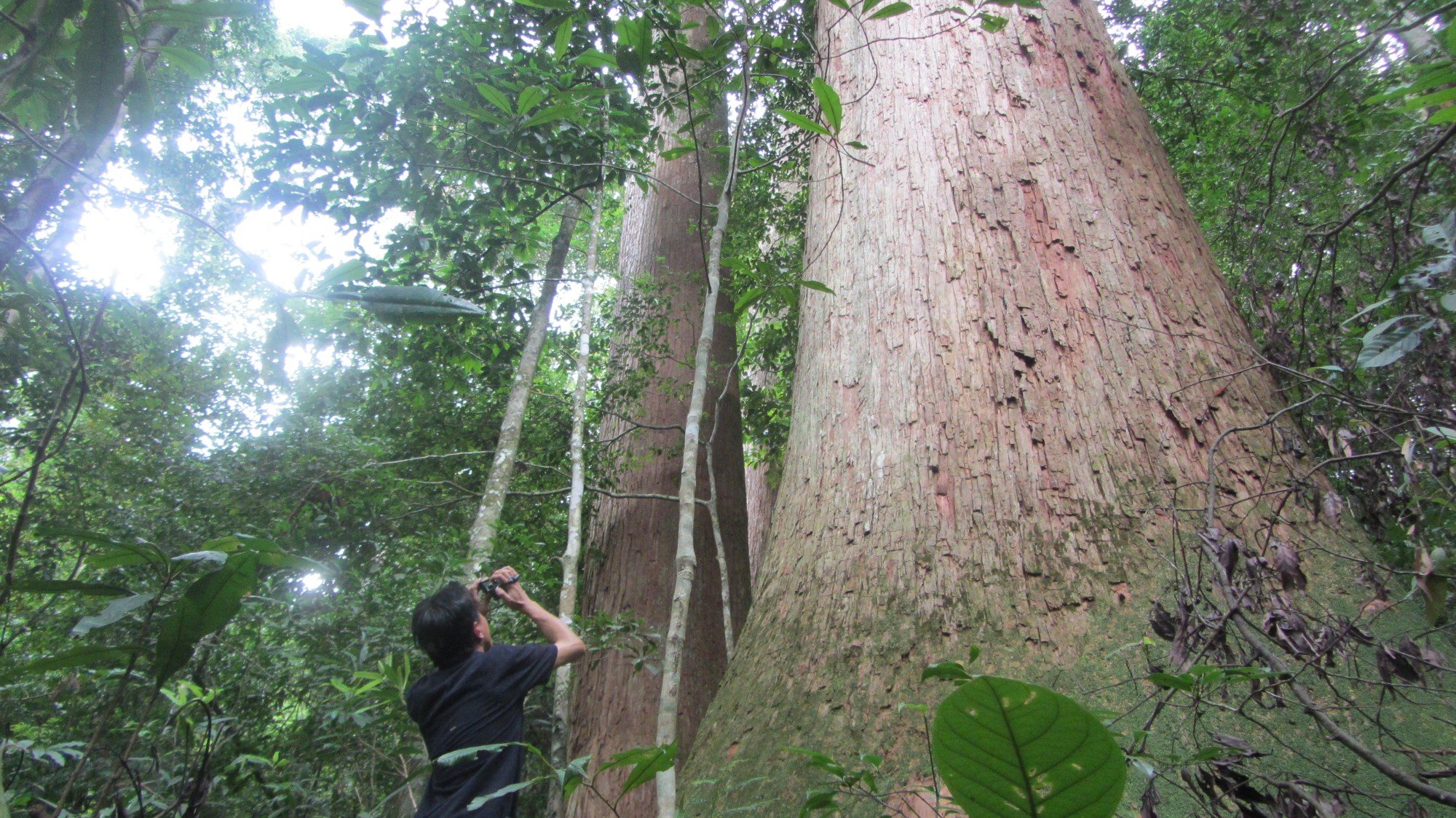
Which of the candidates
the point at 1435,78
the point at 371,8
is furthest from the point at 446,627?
the point at 1435,78

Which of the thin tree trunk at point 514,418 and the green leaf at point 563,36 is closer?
the green leaf at point 563,36

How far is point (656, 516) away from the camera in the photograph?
385 centimetres

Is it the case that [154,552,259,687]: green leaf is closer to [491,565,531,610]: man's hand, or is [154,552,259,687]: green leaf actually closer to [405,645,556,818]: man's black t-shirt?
[405,645,556,818]: man's black t-shirt

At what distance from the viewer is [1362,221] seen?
2.56 metres

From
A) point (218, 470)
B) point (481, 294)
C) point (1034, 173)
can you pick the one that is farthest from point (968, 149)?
point (218, 470)

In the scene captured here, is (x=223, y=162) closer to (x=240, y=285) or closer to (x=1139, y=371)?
(x=240, y=285)

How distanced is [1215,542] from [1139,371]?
824 millimetres

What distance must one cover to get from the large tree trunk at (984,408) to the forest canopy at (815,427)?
Result: 0.04 feet

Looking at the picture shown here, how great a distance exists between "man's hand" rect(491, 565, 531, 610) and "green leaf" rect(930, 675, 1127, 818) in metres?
1.95

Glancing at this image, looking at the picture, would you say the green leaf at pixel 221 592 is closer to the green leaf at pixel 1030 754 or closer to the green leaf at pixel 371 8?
the green leaf at pixel 371 8

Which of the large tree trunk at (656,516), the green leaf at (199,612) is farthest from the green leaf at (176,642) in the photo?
the large tree trunk at (656,516)

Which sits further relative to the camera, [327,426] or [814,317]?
[327,426]

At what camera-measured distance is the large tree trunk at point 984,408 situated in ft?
4.54

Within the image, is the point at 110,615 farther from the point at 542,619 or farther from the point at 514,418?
the point at 514,418
